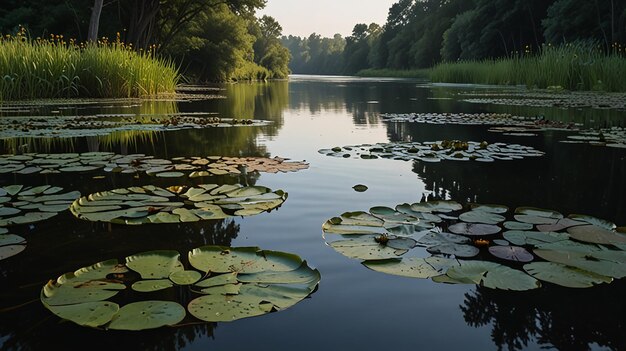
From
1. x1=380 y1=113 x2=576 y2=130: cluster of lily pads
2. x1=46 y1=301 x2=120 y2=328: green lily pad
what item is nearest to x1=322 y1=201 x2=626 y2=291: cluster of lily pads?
x1=46 y1=301 x2=120 y2=328: green lily pad

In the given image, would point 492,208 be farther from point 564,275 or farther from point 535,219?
point 564,275

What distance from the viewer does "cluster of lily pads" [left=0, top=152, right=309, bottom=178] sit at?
3.02 m

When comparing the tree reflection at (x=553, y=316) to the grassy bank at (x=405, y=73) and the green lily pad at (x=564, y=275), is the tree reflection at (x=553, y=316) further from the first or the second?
the grassy bank at (x=405, y=73)

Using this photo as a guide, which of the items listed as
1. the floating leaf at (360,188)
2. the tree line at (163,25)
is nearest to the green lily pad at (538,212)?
the floating leaf at (360,188)

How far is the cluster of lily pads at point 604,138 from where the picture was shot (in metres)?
4.26

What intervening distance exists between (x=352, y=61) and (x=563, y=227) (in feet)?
318

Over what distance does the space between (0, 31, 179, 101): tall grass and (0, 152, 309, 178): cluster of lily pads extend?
20.0ft

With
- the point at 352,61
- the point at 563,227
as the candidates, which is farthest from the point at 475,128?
the point at 352,61

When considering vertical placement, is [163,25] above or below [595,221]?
above

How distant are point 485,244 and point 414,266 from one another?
343 millimetres

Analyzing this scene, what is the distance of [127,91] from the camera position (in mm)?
10930

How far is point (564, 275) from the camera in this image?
56.2 inches

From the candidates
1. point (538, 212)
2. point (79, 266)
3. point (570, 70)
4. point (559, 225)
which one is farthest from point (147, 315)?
point (570, 70)

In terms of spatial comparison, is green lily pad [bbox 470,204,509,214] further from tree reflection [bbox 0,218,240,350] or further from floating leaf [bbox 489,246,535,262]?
tree reflection [bbox 0,218,240,350]
